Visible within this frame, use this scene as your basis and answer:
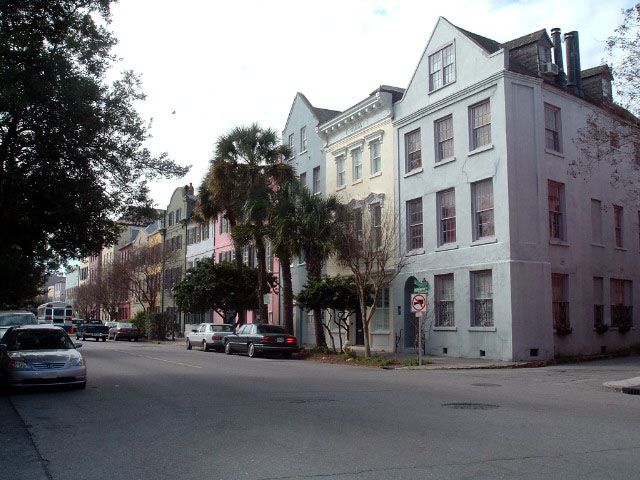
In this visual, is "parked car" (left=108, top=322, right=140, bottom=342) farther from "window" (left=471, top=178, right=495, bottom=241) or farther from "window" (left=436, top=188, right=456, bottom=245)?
"window" (left=471, top=178, right=495, bottom=241)

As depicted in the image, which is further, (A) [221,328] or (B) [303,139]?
(B) [303,139]

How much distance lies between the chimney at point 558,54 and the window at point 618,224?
6048 mm

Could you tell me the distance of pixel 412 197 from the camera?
28781mm

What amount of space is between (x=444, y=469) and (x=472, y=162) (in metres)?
20.0

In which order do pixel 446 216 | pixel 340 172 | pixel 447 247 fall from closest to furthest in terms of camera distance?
1. pixel 447 247
2. pixel 446 216
3. pixel 340 172

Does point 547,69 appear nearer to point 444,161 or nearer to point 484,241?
point 444,161

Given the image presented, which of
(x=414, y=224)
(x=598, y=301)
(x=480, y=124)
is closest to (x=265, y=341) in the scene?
(x=414, y=224)

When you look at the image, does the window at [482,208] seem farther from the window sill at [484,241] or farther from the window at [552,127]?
the window at [552,127]

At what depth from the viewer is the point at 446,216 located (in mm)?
27188

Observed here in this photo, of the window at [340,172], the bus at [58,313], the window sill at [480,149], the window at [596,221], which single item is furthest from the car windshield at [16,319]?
the bus at [58,313]

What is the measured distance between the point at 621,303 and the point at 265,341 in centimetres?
1520

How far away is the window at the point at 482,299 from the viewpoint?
81.1 ft

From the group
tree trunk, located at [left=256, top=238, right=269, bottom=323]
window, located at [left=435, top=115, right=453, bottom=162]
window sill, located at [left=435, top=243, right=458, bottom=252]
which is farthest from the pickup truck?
window, located at [left=435, top=115, right=453, bottom=162]

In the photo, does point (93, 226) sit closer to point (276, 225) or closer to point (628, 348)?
point (276, 225)
